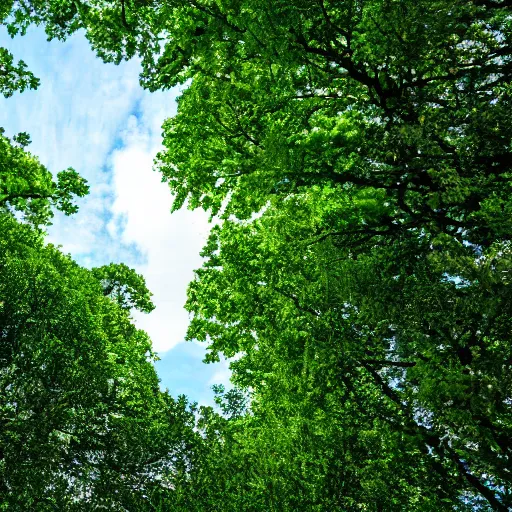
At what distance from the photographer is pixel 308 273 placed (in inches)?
444

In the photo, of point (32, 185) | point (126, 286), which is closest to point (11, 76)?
point (32, 185)

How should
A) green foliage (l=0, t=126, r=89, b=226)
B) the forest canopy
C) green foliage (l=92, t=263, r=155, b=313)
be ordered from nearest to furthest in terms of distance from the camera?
the forest canopy < green foliage (l=0, t=126, r=89, b=226) < green foliage (l=92, t=263, r=155, b=313)

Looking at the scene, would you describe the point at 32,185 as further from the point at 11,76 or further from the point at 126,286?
the point at 126,286

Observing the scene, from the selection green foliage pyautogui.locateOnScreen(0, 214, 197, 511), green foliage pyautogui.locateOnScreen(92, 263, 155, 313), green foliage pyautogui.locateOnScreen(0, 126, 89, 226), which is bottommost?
green foliage pyautogui.locateOnScreen(0, 214, 197, 511)

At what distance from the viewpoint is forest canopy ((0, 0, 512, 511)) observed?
595cm

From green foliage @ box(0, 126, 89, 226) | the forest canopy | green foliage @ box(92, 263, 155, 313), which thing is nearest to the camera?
the forest canopy

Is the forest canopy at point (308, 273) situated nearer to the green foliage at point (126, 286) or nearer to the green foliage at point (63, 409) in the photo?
the green foliage at point (63, 409)

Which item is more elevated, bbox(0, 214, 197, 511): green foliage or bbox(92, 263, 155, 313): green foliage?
bbox(92, 263, 155, 313): green foliage

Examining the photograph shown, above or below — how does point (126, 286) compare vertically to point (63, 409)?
→ above

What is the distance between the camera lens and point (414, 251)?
744 centimetres

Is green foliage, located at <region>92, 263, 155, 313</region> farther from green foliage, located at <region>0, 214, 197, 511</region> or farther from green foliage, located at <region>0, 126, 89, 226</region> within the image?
green foliage, located at <region>0, 126, 89, 226</region>

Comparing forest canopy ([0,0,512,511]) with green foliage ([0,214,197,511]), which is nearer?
forest canopy ([0,0,512,511])

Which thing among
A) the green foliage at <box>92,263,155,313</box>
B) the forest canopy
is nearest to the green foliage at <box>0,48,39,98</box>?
the forest canopy

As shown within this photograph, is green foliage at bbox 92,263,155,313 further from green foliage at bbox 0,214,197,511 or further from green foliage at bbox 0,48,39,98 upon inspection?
green foliage at bbox 0,48,39,98
